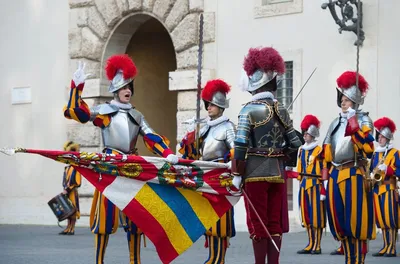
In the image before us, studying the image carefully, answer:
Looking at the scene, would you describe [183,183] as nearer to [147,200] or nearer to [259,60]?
[147,200]

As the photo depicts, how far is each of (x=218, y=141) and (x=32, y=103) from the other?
1247 centimetres

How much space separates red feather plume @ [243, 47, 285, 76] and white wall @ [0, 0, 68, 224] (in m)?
13.0

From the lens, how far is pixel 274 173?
911cm

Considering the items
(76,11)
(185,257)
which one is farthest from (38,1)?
(185,257)

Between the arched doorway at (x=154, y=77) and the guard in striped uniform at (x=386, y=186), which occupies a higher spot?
the arched doorway at (x=154, y=77)

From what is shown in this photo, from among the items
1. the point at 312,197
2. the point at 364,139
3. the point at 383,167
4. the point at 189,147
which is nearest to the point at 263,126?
the point at 364,139

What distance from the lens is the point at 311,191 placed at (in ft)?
48.9

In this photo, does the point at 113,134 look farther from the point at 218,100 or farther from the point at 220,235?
the point at 220,235

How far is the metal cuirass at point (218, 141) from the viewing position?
35.7ft

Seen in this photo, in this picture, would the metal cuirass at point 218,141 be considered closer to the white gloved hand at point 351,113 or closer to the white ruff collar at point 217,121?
the white ruff collar at point 217,121

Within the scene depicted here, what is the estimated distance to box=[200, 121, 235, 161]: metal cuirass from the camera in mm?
10875

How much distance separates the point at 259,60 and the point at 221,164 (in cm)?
126

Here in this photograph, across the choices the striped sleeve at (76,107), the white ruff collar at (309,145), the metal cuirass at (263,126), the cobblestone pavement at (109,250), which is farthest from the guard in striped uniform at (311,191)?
the metal cuirass at (263,126)

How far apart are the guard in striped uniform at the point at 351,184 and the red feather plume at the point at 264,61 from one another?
1156 millimetres
